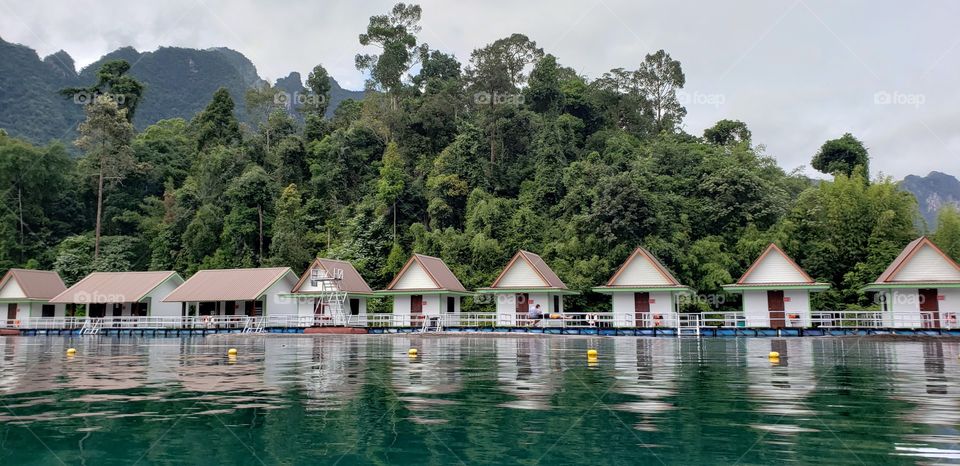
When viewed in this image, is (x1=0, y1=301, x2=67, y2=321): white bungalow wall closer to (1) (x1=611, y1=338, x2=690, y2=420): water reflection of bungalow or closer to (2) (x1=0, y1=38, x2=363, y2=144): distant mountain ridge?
(2) (x1=0, y1=38, x2=363, y2=144): distant mountain ridge

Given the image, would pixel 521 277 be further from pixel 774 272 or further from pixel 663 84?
pixel 663 84

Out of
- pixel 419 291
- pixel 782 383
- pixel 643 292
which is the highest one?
pixel 419 291

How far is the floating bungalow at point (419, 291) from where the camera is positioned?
39.5 m

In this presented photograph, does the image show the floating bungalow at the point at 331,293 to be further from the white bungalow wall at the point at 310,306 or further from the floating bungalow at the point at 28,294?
the floating bungalow at the point at 28,294

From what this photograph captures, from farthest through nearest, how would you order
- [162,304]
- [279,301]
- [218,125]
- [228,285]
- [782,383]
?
[218,125]
[162,304]
[279,301]
[228,285]
[782,383]

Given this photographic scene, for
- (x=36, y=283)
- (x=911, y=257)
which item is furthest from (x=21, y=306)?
(x=911, y=257)

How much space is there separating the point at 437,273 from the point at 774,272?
18119 millimetres

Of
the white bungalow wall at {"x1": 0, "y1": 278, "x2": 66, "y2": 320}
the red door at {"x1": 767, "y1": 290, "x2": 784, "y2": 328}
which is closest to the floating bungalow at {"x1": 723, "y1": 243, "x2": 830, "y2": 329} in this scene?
the red door at {"x1": 767, "y1": 290, "x2": 784, "y2": 328}

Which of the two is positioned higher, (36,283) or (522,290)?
(36,283)

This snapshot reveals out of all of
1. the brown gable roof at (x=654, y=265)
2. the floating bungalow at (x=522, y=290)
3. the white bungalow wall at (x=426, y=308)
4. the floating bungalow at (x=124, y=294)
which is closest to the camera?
the brown gable roof at (x=654, y=265)

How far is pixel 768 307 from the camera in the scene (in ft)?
113

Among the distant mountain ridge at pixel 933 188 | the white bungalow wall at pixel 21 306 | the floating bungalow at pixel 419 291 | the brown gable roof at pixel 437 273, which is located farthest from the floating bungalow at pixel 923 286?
the distant mountain ridge at pixel 933 188

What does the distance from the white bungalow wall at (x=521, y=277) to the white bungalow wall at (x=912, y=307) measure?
16.6 m

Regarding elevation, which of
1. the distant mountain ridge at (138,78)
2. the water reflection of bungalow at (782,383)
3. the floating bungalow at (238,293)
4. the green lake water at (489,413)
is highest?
the distant mountain ridge at (138,78)
